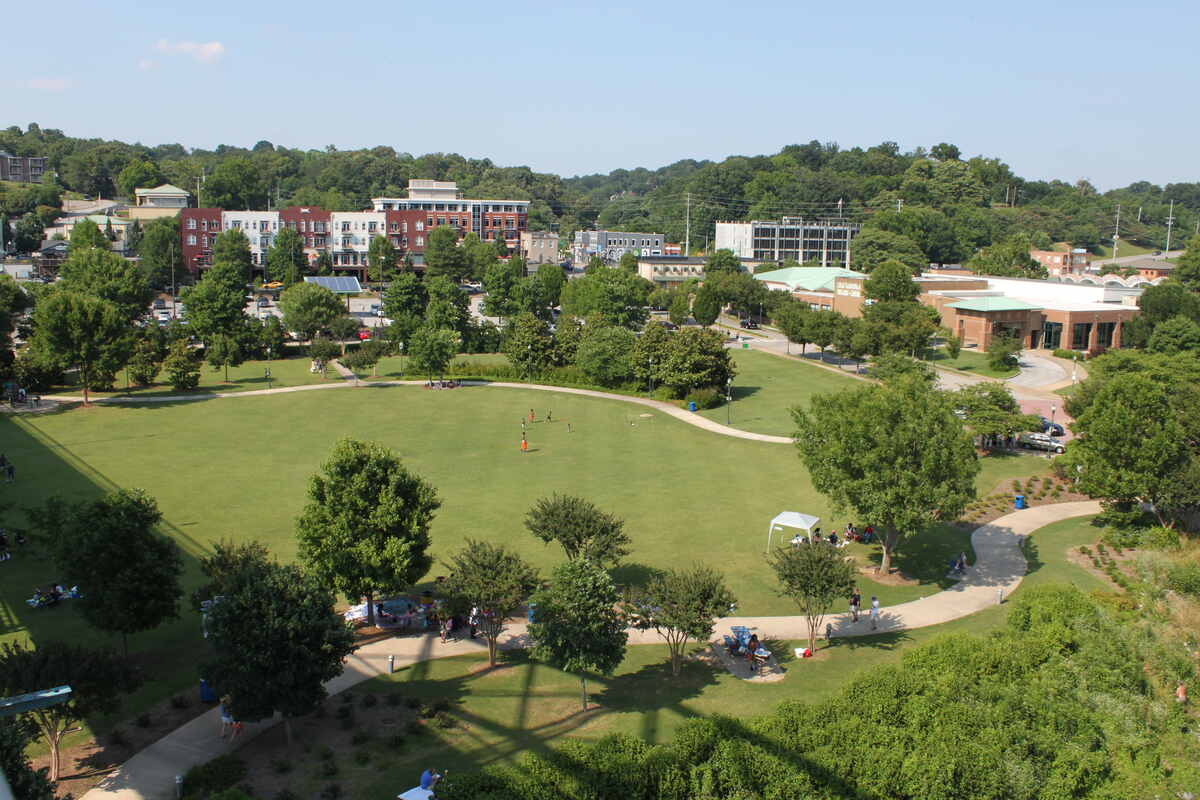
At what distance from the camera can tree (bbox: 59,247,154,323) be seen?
82.9 metres

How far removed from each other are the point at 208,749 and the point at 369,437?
107 ft

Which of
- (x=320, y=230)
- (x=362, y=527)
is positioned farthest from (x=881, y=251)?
(x=362, y=527)

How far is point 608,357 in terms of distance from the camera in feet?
230

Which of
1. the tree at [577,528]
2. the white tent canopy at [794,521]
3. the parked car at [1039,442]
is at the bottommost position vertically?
the parked car at [1039,442]

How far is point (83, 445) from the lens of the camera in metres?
51.6

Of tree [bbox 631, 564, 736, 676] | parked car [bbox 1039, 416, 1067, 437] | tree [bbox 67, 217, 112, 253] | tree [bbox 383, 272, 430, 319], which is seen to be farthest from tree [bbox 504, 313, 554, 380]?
tree [bbox 67, 217, 112, 253]

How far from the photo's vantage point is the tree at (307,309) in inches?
3241

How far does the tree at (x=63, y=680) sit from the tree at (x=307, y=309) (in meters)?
63.1

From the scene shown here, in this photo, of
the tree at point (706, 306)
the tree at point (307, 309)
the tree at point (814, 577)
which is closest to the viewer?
the tree at point (814, 577)

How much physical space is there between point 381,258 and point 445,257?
10414 millimetres

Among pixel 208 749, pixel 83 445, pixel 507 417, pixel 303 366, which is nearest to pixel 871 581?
pixel 208 749

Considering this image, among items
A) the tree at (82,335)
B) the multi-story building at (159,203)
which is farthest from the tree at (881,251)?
the multi-story building at (159,203)

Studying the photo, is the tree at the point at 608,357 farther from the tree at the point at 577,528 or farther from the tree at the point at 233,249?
the tree at the point at 233,249

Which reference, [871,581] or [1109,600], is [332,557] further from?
[1109,600]
